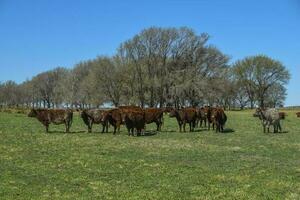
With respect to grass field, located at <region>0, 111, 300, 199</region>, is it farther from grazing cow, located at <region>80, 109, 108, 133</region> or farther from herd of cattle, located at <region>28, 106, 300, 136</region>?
grazing cow, located at <region>80, 109, 108, 133</region>

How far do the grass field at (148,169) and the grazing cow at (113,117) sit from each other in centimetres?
534

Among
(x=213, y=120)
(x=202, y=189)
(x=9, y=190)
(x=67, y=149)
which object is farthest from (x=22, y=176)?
(x=213, y=120)

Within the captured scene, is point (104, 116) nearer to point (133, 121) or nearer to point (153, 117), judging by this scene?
point (133, 121)

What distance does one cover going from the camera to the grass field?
11766mm

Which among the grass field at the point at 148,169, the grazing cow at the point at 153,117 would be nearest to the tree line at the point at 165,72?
the grazing cow at the point at 153,117

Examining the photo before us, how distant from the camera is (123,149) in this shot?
67.7 ft

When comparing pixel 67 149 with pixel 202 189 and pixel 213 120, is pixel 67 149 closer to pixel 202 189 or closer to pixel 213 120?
pixel 202 189

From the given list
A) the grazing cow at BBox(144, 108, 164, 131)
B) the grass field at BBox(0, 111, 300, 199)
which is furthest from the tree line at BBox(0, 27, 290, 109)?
the grass field at BBox(0, 111, 300, 199)

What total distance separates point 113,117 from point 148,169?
15204 mm

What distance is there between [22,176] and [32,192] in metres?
2.29

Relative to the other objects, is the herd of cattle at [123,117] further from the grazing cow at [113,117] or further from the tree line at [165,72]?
the tree line at [165,72]

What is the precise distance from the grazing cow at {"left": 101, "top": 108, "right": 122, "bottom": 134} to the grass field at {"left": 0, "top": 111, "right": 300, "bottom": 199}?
5.34 meters

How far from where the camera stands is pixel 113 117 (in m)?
30.2

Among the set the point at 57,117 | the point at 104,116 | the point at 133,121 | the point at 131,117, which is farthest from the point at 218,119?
the point at 57,117
